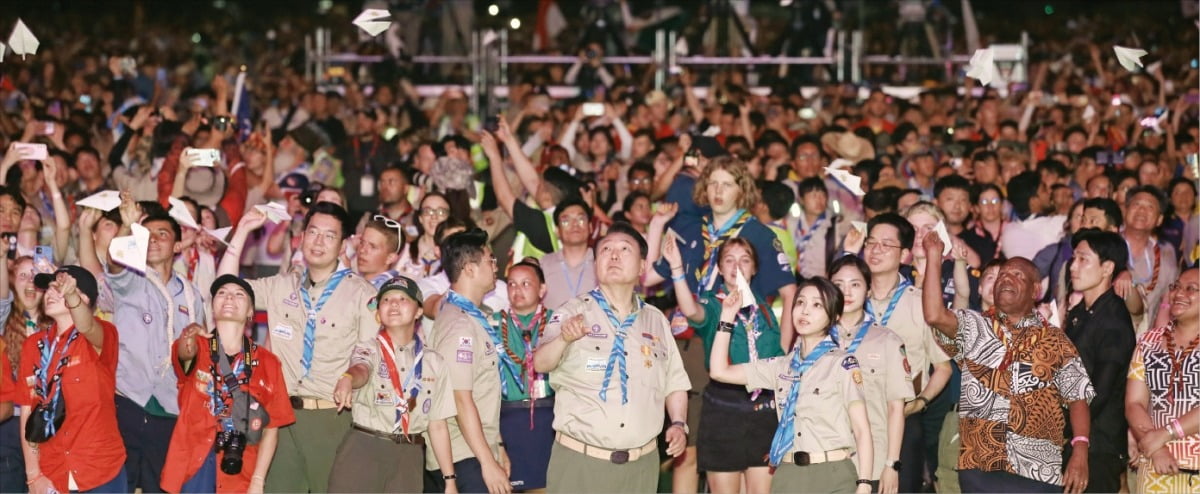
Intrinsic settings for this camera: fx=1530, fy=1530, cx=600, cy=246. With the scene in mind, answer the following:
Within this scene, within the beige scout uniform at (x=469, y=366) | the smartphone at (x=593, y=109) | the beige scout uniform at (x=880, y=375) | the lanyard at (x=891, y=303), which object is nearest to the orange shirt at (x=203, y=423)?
the beige scout uniform at (x=469, y=366)

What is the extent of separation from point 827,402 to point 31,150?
4824 mm

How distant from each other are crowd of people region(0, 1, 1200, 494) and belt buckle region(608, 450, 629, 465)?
27 millimetres

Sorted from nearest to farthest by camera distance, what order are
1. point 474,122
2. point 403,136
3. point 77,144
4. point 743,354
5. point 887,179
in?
point 743,354 → point 887,179 → point 77,144 → point 403,136 → point 474,122

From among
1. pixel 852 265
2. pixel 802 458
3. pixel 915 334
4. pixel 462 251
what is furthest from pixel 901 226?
pixel 462 251

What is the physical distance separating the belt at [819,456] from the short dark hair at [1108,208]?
289 cm

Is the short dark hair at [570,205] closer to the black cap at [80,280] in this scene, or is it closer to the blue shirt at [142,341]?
the blue shirt at [142,341]

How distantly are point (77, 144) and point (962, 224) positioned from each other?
6628 millimetres

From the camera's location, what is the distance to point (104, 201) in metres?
7.57

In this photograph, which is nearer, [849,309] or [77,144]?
[849,309]

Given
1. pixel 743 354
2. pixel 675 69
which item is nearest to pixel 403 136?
pixel 675 69

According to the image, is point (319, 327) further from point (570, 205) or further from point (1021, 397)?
point (1021, 397)

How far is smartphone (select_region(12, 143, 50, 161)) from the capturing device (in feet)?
28.0

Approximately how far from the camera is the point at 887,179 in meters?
9.90

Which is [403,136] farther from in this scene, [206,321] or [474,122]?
[206,321]
